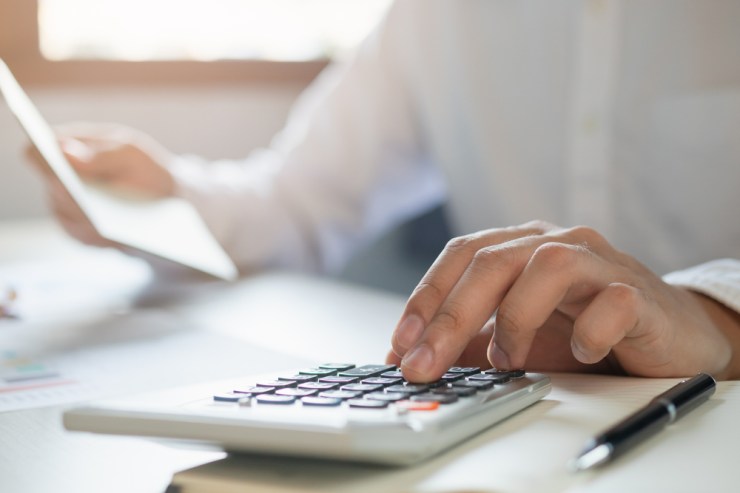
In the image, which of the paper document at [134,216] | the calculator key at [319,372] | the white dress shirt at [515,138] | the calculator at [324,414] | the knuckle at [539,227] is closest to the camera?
the calculator at [324,414]

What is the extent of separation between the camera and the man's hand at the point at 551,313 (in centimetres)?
42

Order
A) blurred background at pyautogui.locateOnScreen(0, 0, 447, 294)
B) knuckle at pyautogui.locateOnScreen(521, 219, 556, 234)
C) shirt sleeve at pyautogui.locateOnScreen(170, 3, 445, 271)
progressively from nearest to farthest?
knuckle at pyautogui.locateOnScreen(521, 219, 556, 234) < shirt sleeve at pyautogui.locateOnScreen(170, 3, 445, 271) < blurred background at pyautogui.locateOnScreen(0, 0, 447, 294)

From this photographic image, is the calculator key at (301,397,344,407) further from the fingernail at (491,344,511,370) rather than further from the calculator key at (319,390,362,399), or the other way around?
the fingernail at (491,344,511,370)

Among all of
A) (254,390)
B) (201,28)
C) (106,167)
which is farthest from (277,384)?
(201,28)

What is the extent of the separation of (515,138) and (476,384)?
72 cm

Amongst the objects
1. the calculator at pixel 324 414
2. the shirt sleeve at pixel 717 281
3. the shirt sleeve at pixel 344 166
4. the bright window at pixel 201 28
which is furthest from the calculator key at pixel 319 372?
the bright window at pixel 201 28

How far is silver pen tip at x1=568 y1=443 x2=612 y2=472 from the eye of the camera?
0.30 m

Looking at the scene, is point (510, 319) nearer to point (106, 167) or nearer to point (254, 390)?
point (254, 390)

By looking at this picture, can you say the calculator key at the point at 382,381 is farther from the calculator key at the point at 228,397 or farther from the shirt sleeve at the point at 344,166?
the shirt sleeve at the point at 344,166

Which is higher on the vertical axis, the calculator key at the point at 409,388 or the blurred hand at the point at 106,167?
the blurred hand at the point at 106,167

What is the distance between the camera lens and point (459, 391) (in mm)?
364

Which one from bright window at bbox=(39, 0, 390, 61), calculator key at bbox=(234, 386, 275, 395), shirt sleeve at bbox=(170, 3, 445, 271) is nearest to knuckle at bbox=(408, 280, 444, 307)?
calculator key at bbox=(234, 386, 275, 395)

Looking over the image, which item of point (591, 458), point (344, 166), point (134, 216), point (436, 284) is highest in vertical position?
A: point (344, 166)

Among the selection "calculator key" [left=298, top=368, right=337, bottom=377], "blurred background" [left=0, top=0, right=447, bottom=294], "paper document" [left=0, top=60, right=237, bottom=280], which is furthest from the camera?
"blurred background" [left=0, top=0, right=447, bottom=294]
